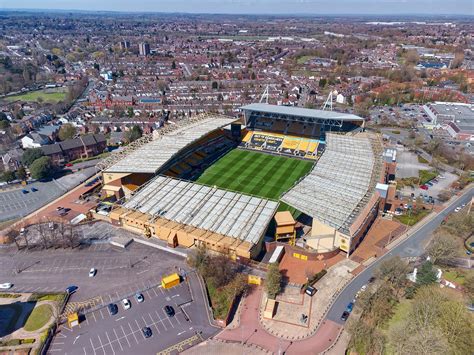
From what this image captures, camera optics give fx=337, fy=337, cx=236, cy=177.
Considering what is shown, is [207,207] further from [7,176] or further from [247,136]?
[7,176]

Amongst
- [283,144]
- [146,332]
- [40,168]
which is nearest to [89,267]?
[146,332]

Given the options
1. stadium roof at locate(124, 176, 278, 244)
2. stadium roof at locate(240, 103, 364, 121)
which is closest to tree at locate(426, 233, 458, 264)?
stadium roof at locate(124, 176, 278, 244)

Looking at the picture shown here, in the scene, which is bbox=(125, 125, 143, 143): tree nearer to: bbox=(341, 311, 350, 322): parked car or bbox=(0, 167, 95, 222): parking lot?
bbox=(0, 167, 95, 222): parking lot

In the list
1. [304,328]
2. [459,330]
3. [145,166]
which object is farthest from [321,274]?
[145,166]

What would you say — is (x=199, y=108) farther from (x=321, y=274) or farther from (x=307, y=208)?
(x=321, y=274)

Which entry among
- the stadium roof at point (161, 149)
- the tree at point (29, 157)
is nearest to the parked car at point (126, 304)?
the stadium roof at point (161, 149)

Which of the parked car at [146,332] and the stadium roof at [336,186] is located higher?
the stadium roof at [336,186]

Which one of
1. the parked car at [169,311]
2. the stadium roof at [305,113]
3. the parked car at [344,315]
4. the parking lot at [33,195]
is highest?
the stadium roof at [305,113]

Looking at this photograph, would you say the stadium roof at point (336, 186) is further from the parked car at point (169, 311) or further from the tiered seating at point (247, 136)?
the tiered seating at point (247, 136)
